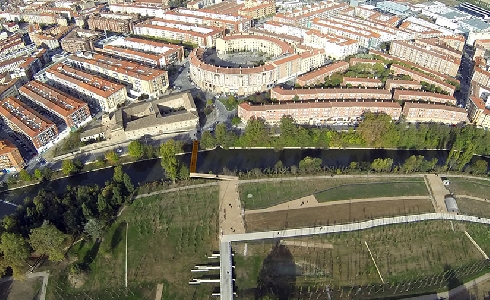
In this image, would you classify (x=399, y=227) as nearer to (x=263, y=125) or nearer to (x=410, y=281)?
(x=410, y=281)

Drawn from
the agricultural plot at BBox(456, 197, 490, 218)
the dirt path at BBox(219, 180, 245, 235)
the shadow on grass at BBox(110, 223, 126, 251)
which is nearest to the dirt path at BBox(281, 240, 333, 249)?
the dirt path at BBox(219, 180, 245, 235)

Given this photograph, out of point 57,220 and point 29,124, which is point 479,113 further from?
point 29,124

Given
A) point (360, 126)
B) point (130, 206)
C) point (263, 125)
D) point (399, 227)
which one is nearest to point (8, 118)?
point (130, 206)

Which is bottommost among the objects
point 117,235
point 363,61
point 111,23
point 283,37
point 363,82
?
point 117,235

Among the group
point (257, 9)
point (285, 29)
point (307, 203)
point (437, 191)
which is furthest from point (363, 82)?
point (257, 9)

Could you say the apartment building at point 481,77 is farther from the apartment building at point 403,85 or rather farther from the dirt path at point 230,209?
the dirt path at point 230,209
